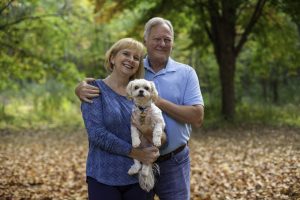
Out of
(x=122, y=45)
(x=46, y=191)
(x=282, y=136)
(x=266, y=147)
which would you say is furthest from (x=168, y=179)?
(x=282, y=136)

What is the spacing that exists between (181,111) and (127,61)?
1.87 feet

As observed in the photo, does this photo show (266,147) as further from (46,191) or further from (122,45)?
(122,45)

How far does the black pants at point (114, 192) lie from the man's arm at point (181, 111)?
1.99 feet

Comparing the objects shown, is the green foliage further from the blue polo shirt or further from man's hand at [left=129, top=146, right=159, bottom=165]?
man's hand at [left=129, top=146, right=159, bottom=165]

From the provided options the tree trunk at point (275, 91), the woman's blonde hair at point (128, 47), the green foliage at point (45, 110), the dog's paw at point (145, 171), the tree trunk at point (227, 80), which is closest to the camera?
the dog's paw at point (145, 171)

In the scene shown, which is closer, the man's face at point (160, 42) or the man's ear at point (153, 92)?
the man's ear at point (153, 92)

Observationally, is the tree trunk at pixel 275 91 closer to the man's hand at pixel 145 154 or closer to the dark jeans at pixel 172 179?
the dark jeans at pixel 172 179

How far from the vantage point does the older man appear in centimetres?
393

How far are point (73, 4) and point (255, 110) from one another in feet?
26.7

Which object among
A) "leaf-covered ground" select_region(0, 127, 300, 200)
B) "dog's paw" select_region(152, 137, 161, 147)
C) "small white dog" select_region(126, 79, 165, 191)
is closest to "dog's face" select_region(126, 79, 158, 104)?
"small white dog" select_region(126, 79, 165, 191)

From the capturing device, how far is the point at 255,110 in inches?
763

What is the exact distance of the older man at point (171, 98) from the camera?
3928mm

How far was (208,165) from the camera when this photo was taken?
10445 mm

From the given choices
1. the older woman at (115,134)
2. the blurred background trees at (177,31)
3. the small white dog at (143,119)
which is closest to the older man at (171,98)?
the small white dog at (143,119)
